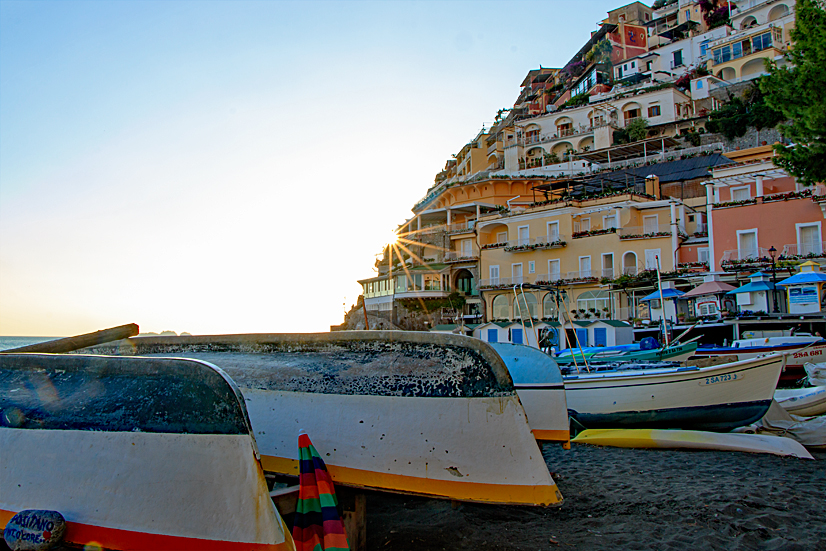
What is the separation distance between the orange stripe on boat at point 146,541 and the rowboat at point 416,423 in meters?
1.06

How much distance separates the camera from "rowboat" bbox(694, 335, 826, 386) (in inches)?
674

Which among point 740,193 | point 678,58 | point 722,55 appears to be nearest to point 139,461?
point 740,193

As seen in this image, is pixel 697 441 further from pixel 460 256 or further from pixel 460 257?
pixel 460 256

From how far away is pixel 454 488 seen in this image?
443 cm

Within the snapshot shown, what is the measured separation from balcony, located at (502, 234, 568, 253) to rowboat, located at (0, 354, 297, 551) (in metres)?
32.5

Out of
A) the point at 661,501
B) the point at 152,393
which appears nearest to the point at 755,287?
the point at 661,501

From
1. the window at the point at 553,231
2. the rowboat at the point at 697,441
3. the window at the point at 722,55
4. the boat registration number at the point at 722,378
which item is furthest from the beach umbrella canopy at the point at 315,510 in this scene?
the window at the point at 722,55

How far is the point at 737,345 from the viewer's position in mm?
19078

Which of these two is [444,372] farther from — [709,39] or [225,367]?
[709,39]

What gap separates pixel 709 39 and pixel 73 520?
6862 centimetres

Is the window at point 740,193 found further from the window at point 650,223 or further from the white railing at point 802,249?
the window at point 650,223

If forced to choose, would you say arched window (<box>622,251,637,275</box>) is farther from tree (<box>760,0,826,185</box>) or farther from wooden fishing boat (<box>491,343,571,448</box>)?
wooden fishing boat (<box>491,343,571,448</box>)

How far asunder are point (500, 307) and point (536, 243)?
529 centimetres

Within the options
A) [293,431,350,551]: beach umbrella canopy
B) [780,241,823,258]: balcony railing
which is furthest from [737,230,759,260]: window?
[293,431,350,551]: beach umbrella canopy
